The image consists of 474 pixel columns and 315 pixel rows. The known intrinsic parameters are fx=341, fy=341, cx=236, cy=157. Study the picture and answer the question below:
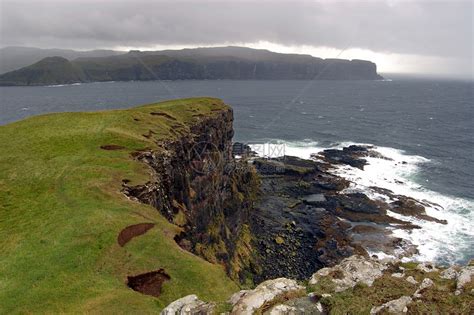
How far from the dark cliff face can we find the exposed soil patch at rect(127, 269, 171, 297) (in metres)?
6.21

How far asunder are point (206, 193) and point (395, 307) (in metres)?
40.8

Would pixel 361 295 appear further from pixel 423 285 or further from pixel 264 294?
pixel 264 294

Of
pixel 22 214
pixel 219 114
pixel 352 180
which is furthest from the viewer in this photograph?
pixel 352 180

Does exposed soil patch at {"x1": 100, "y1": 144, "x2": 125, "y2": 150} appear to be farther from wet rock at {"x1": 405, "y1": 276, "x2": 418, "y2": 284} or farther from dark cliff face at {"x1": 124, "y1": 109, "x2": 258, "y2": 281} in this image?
wet rock at {"x1": 405, "y1": 276, "x2": 418, "y2": 284}

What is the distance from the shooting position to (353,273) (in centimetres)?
1680

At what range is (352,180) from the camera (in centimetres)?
9088

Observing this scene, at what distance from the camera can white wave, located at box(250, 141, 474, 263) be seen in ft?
203

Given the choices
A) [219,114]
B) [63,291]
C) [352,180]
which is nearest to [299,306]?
[63,291]

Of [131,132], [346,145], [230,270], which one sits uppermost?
[131,132]

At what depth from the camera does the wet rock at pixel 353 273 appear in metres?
15.9

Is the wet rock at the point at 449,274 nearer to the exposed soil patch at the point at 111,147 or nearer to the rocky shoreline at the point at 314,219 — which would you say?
the exposed soil patch at the point at 111,147

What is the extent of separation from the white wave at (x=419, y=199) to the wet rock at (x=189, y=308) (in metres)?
55.6

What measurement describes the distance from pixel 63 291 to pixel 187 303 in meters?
8.48

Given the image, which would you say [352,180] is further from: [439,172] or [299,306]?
[299,306]
